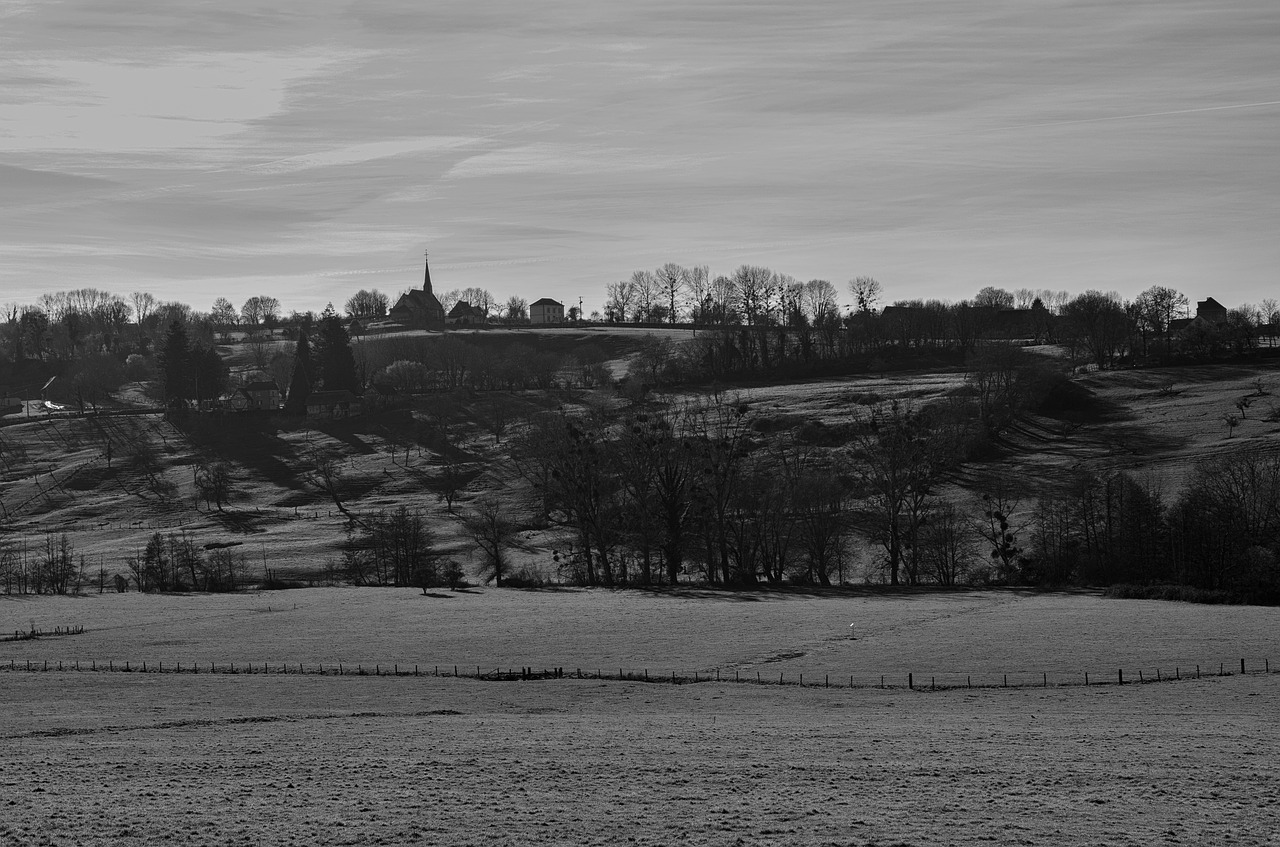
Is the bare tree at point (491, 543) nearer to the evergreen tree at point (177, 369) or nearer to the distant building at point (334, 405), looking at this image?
the distant building at point (334, 405)

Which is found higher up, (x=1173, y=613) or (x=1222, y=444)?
(x=1222, y=444)

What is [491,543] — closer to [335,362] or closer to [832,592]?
[832,592]

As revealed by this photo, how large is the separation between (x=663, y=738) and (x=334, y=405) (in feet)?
498

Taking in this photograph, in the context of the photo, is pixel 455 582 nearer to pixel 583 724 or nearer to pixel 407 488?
pixel 407 488

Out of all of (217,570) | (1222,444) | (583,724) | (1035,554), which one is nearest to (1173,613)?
(1035,554)

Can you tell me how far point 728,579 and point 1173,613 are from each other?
34096 millimetres

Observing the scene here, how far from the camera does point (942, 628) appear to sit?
59.7 m

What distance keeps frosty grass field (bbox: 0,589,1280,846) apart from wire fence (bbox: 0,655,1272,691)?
41cm

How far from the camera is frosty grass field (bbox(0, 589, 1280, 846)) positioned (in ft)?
77.2

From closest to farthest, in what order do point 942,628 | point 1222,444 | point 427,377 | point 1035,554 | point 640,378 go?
point 942,628
point 1035,554
point 1222,444
point 640,378
point 427,377

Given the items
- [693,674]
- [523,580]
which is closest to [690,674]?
[693,674]

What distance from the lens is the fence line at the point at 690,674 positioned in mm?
44031

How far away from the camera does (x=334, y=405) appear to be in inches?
6983

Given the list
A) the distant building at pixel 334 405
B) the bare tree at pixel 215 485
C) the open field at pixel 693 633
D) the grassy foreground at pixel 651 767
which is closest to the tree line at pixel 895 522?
the open field at pixel 693 633
